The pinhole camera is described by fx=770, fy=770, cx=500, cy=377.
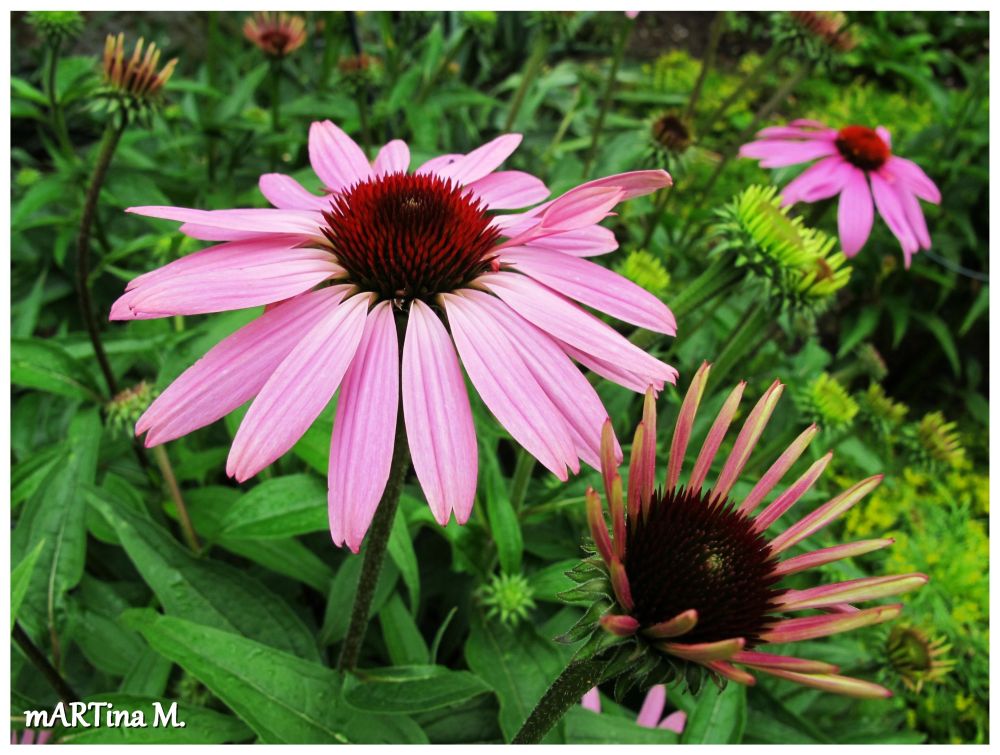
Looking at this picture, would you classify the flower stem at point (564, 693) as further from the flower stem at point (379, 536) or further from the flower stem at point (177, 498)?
the flower stem at point (177, 498)

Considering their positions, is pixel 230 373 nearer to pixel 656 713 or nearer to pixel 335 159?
pixel 335 159

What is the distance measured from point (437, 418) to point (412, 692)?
325 millimetres

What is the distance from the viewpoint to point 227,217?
22.1 inches

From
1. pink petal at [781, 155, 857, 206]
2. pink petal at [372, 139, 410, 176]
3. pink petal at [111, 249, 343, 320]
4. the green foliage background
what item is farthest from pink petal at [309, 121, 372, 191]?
pink petal at [781, 155, 857, 206]

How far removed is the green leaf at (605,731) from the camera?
2.71ft

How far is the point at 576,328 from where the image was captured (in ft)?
1.68

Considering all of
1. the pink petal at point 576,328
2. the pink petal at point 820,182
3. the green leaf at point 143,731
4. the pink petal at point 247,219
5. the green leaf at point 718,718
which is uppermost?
the pink petal at point 820,182

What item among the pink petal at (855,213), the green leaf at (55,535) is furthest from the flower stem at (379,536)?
the pink petal at (855,213)

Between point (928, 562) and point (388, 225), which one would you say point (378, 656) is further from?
point (928, 562)

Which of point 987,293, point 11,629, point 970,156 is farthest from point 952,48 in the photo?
point 11,629

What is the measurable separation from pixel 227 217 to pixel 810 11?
1156mm

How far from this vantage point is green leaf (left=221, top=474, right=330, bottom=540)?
765 mm

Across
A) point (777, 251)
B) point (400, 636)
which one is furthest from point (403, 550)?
point (777, 251)

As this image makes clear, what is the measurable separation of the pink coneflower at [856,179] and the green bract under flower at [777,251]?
1.10 feet
